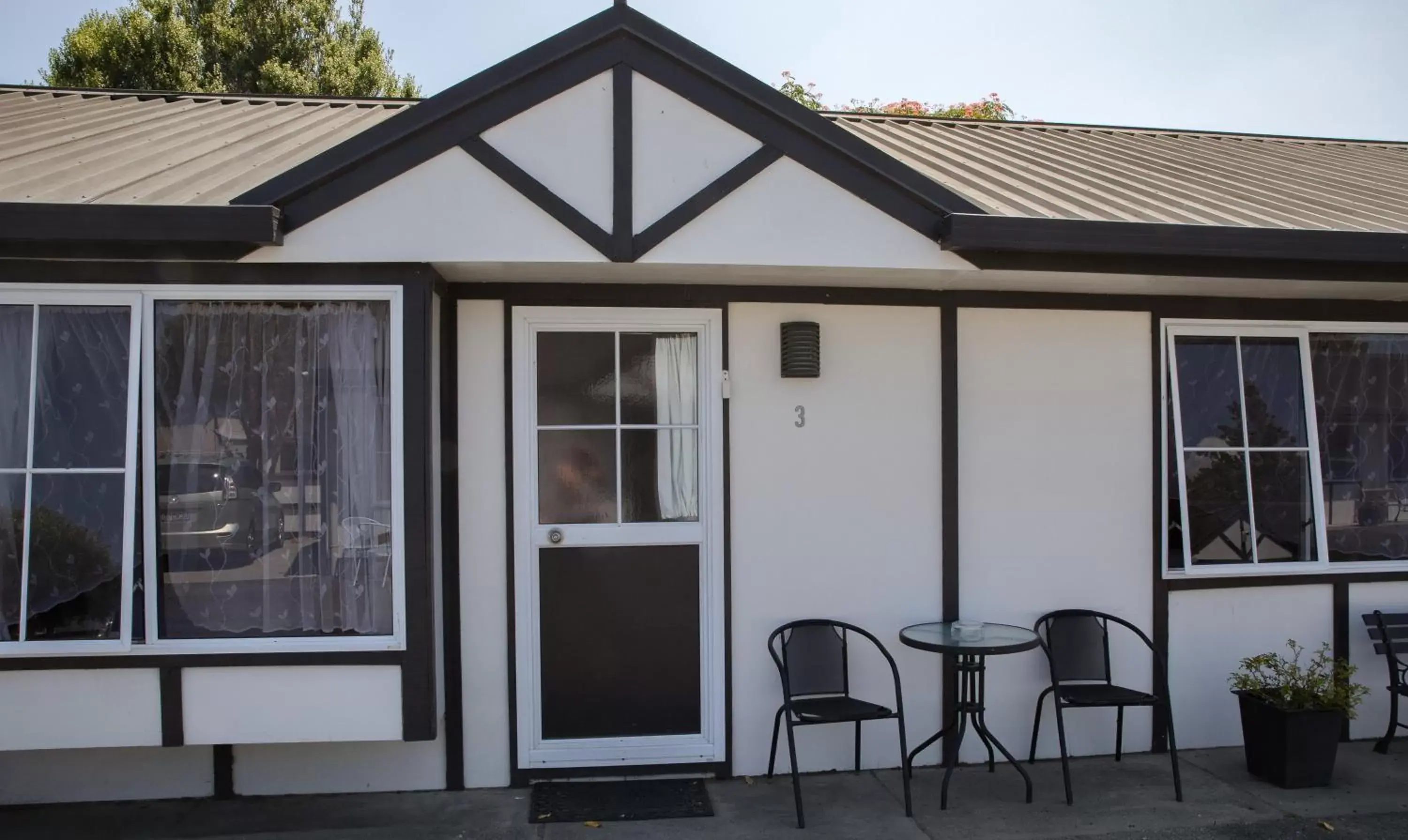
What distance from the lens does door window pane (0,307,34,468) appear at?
4016mm

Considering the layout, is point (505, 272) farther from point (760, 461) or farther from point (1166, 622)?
point (1166, 622)

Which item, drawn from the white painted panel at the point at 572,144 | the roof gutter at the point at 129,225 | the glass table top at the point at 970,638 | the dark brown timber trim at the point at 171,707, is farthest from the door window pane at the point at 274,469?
the glass table top at the point at 970,638

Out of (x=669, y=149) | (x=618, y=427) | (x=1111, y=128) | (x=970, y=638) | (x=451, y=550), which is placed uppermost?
(x=1111, y=128)

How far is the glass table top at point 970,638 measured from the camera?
14.0ft

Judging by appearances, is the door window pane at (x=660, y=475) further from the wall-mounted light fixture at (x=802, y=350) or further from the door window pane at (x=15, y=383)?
the door window pane at (x=15, y=383)

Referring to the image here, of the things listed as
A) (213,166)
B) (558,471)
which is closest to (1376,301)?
(558,471)

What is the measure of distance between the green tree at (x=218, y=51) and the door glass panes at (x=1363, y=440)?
596 inches

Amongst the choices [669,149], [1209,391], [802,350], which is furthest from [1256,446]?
[669,149]

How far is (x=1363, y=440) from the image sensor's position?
5.44 m

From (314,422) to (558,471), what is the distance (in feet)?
3.66

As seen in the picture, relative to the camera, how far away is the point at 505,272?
4.29m

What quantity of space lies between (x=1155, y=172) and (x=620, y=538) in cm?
395

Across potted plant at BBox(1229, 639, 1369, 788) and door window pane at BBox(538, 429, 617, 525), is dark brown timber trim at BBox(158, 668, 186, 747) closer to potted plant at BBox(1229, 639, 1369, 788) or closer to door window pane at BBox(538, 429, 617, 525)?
door window pane at BBox(538, 429, 617, 525)

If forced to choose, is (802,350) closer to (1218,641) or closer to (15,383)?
(1218,641)
